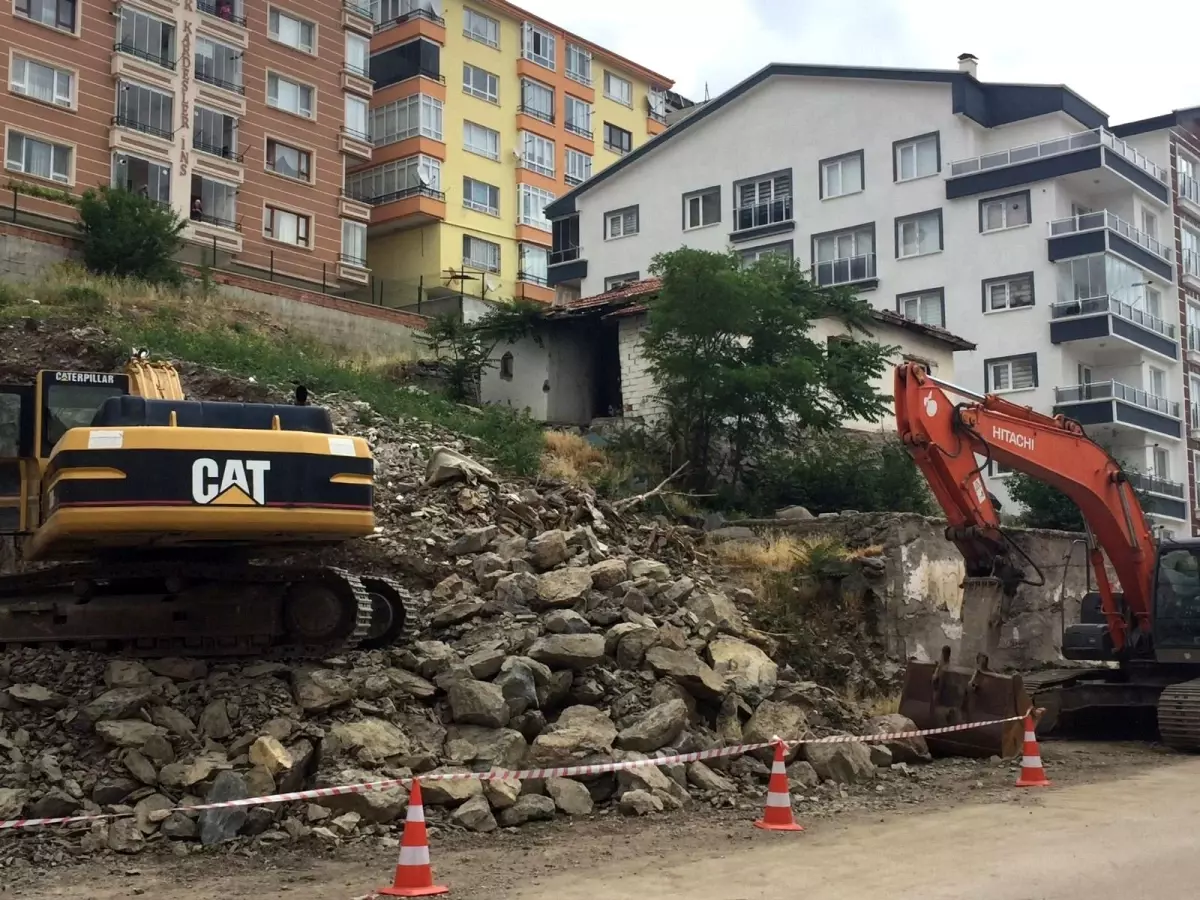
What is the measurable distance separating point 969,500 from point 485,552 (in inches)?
201

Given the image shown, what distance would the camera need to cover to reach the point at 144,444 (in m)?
10.1

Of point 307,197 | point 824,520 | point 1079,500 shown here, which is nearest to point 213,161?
point 307,197

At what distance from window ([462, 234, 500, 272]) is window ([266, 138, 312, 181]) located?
812 centimetres

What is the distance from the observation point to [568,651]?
11.7 meters

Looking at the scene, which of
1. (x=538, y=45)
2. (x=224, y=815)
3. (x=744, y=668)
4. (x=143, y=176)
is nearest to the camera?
(x=224, y=815)

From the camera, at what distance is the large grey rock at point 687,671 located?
1211cm

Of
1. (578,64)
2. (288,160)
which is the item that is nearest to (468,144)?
(578,64)

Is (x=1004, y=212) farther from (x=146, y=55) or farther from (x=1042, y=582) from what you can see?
(x=1042, y=582)

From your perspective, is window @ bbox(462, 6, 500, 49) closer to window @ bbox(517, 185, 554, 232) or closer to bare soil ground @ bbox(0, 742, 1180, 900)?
window @ bbox(517, 185, 554, 232)

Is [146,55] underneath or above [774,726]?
above

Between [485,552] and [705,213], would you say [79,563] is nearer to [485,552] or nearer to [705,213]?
[485,552]

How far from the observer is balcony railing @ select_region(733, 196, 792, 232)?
43094 mm

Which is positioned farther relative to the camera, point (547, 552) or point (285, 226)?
point (285, 226)

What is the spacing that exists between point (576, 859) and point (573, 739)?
1.97 meters
